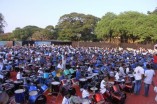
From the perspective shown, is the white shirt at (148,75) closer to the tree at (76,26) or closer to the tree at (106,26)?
the tree at (106,26)

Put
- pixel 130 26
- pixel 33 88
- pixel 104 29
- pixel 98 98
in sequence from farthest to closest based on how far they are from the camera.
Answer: pixel 104 29 → pixel 130 26 → pixel 33 88 → pixel 98 98

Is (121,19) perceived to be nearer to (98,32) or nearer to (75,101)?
(98,32)

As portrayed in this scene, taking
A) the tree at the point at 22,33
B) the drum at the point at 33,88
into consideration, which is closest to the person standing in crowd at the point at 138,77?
the drum at the point at 33,88

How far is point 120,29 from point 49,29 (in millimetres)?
25979

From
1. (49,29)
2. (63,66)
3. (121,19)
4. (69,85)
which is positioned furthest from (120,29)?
(69,85)

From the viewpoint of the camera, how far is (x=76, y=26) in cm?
6100

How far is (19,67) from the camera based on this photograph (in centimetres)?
1644

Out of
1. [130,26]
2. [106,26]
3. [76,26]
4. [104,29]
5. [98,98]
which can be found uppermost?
[76,26]

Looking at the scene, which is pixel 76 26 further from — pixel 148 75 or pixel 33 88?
pixel 33 88

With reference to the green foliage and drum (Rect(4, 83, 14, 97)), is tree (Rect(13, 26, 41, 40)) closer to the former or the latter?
the green foliage

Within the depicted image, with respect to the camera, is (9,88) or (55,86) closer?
(9,88)

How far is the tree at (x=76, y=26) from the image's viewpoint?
5769 cm

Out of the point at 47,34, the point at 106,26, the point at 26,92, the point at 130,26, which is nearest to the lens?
the point at 26,92

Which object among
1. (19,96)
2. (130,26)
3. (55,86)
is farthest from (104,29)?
(19,96)
